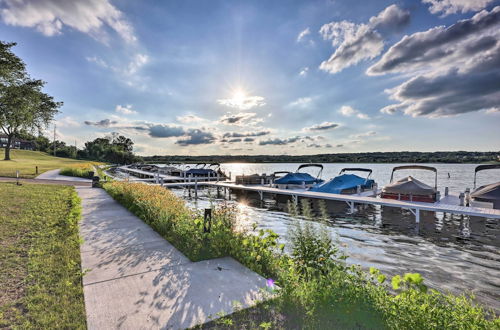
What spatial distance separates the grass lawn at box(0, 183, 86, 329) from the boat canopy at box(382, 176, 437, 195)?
15872 mm

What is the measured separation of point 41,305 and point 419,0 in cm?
1531

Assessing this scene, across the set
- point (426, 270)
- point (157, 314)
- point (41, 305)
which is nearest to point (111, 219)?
point (41, 305)

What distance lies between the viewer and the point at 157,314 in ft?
10.8

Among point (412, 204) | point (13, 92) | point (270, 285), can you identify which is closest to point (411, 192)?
point (412, 204)

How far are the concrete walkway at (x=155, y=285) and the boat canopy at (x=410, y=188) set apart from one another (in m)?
13.4

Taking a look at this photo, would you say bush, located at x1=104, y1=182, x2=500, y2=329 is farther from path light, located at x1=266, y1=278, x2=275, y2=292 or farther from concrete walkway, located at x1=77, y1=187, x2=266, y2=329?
concrete walkway, located at x1=77, y1=187, x2=266, y2=329

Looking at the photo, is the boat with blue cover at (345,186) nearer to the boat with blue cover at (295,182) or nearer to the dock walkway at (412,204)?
the dock walkway at (412,204)

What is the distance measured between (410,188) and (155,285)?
15123mm

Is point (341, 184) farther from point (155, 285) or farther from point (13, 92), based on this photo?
point (13, 92)

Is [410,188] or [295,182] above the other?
[410,188]

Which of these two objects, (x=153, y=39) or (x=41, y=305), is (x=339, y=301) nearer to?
(x=41, y=305)

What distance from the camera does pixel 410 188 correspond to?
14500 mm

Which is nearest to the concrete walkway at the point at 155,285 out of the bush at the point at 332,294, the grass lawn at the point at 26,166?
the bush at the point at 332,294

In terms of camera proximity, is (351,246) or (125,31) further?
(125,31)
